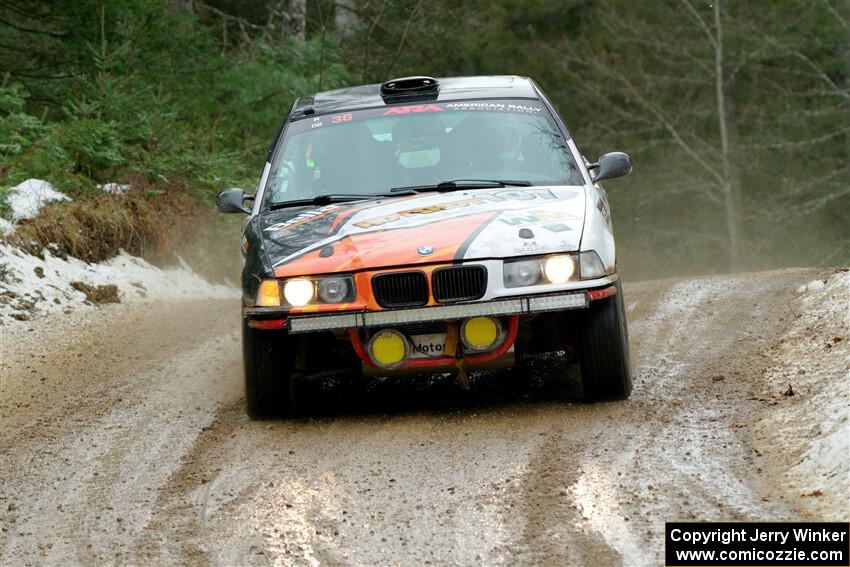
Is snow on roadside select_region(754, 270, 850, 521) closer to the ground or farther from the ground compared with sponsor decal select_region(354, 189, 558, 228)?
A: closer to the ground

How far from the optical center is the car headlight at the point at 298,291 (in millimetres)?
6246

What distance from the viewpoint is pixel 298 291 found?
625 centimetres

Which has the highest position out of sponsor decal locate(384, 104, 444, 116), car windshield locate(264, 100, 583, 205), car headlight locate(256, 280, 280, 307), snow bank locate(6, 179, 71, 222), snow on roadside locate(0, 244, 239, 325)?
sponsor decal locate(384, 104, 444, 116)

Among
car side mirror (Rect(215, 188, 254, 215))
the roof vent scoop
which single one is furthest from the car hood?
the roof vent scoop

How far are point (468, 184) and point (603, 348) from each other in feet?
4.43

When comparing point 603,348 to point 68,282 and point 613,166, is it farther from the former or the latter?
point 68,282

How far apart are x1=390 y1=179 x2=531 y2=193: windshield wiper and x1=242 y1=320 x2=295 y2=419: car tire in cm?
125

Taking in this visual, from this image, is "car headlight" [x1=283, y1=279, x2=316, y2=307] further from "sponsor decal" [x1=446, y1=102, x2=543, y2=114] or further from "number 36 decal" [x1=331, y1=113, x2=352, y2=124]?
"sponsor decal" [x1=446, y1=102, x2=543, y2=114]

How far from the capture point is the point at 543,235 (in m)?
6.23

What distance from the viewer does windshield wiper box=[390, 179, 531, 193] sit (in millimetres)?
7129

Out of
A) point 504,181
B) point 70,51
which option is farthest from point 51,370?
point 70,51

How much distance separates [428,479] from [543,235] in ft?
4.98

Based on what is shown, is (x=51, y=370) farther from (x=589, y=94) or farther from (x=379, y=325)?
(x=589, y=94)

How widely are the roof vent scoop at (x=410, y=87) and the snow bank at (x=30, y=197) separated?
5.81 m
